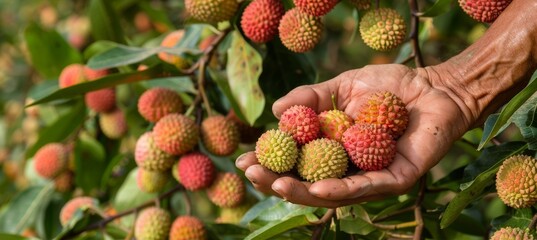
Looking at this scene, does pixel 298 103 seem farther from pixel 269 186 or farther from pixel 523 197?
pixel 523 197

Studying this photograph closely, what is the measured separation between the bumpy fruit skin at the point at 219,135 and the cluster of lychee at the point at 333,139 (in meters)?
0.34

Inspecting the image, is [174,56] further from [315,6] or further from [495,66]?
[495,66]

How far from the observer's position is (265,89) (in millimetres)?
1747

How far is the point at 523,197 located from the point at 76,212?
0.98 metres

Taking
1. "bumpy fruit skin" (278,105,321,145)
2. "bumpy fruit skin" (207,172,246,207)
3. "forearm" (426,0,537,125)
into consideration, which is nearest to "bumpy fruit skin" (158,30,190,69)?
"bumpy fruit skin" (207,172,246,207)

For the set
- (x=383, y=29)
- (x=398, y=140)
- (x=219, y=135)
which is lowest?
(x=219, y=135)

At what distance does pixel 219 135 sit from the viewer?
64.4 inches

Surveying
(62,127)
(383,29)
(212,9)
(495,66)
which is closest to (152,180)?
(212,9)

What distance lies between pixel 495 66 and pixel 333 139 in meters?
0.32

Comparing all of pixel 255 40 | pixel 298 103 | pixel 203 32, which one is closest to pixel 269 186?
pixel 298 103

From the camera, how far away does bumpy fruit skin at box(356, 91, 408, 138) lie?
1290 millimetres

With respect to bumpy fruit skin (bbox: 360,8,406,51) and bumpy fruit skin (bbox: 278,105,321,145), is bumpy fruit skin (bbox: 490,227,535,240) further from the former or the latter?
bumpy fruit skin (bbox: 360,8,406,51)

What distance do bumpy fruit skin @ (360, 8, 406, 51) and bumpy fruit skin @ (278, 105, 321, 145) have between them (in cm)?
22

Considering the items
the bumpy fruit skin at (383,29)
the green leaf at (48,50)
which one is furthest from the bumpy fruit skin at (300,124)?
the green leaf at (48,50)
